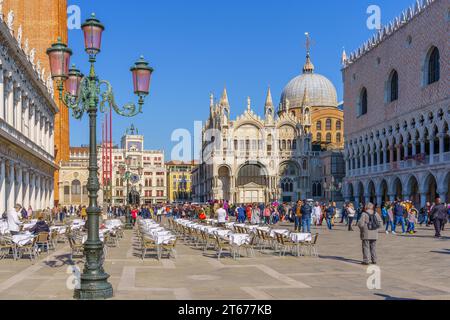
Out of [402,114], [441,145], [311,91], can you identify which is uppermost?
[311,91]

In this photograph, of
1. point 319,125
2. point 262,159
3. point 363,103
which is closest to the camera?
point 363,103

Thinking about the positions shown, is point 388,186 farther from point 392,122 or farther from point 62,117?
point 62,117

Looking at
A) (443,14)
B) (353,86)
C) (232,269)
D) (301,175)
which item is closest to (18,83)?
(232,269)

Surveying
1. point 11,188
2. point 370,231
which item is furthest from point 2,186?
point 370,231

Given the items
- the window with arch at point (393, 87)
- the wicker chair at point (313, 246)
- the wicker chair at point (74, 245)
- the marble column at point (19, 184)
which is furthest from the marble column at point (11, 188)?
the window with arch at point (393, 87)

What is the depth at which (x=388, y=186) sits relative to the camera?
169ft

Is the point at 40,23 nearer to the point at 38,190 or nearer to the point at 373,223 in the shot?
the point at 38,190

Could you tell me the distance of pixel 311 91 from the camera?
93625mm

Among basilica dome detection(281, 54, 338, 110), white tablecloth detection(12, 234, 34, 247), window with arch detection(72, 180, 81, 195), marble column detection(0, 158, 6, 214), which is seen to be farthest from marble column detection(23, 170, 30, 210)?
basilica dome detection(281, 54, 338, 110)

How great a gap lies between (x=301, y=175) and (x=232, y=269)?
67.3 metres

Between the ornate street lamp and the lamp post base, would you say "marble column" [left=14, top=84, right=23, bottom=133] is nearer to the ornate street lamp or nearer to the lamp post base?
the ornate street lamp

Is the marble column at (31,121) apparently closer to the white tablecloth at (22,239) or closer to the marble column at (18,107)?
the marble column at (18,107)

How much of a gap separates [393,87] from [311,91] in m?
40.8
